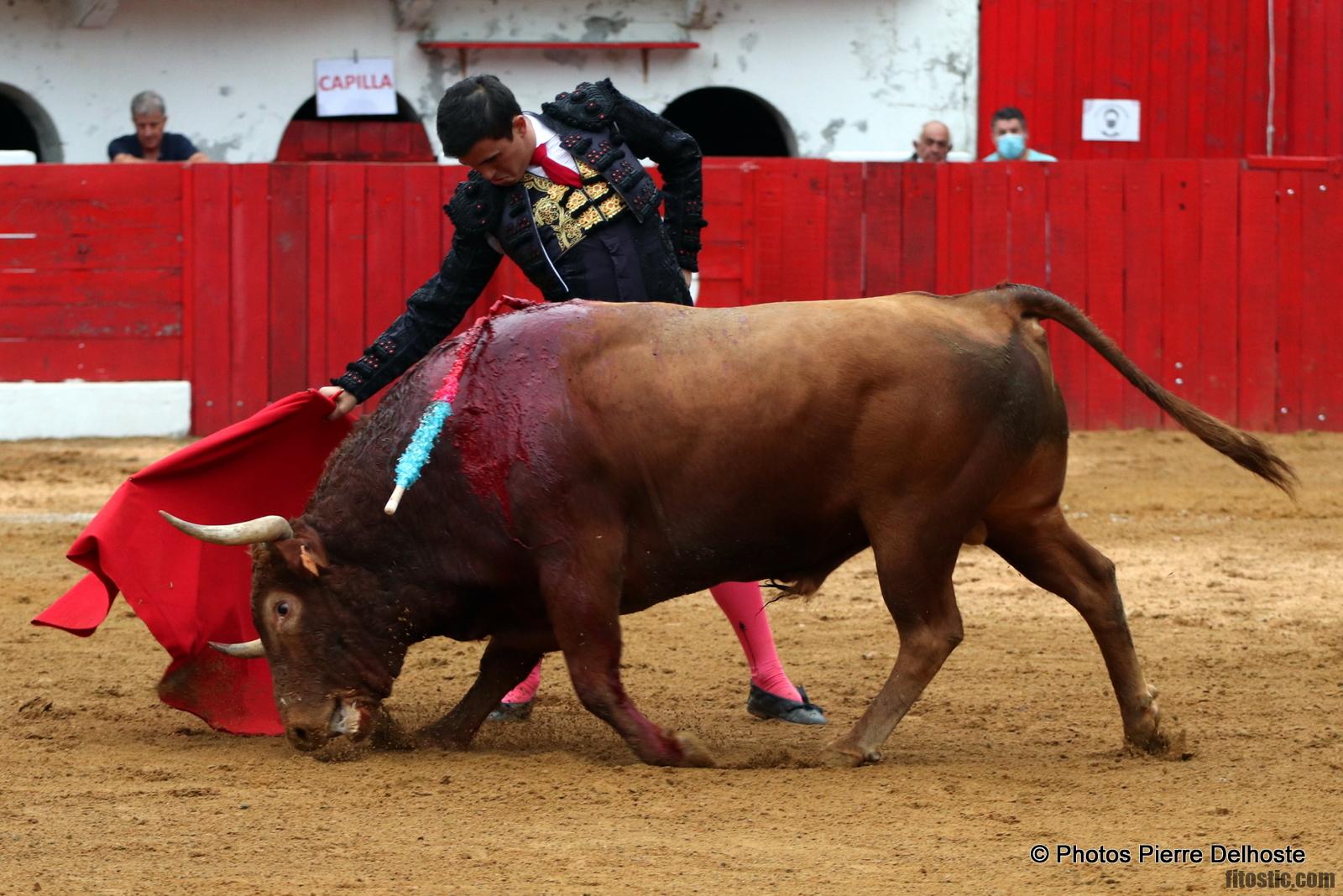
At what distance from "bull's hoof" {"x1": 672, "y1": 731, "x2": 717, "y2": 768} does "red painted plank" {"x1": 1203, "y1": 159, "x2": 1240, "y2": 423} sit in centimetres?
705

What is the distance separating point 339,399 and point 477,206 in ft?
2.03

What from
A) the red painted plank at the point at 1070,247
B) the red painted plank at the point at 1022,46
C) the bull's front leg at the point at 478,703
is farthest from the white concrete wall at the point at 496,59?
the bull's front leg at the point at 478,703

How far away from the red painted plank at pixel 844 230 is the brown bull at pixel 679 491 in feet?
20.2

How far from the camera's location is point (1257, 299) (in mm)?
10594

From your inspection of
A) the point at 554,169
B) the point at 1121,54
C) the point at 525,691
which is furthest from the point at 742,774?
the point at 1121,54

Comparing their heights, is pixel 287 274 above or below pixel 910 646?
above

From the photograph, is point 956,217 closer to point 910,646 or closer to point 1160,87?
point 1160,87

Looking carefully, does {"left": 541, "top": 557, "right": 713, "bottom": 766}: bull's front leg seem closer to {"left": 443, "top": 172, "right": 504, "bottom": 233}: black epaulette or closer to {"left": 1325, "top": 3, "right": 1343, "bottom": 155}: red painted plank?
{"left": 443, "top": 172, "right": 504, "bottom": 233}: black epaulette

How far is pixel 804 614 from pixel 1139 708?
2.17m

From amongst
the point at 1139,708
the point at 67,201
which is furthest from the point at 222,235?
the point at 1139,708

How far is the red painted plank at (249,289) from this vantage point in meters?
10.1

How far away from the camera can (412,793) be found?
397 centimetres

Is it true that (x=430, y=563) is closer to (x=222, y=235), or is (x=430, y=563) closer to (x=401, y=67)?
(x=222, y=235)

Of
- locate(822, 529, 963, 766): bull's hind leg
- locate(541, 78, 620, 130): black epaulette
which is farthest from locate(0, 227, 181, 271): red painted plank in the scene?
locate(822, 529, 963, 766): bull's hind leg
